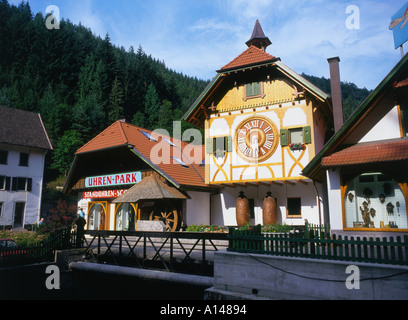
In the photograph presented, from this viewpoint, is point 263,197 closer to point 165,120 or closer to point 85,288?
point 85,288

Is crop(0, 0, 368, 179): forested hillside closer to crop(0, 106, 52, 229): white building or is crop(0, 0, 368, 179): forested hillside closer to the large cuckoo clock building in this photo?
crop(0, 106, 52, 229): white building

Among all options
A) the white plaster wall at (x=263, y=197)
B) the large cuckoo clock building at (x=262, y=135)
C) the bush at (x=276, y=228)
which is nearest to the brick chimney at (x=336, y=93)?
→ the large cuckoo clock building at (x=262, y=135)

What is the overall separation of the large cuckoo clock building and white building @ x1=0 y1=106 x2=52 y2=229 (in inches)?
859

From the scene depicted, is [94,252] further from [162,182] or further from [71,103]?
[71,103]

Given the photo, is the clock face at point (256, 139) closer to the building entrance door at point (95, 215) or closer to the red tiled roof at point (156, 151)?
the red tiled roof at point (156, 151)

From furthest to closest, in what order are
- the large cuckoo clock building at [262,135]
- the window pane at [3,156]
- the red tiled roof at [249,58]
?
the window pane at [3,156], the red tiled roof at [249,58], the large cuckoo clock building at [262,135]

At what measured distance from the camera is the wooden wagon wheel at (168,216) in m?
18.6

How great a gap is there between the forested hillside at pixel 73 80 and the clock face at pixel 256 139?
4098 cm

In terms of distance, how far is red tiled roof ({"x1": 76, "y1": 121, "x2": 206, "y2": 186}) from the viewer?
19.1 m

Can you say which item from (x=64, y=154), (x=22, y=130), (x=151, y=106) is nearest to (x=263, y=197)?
(x=22, y=130)

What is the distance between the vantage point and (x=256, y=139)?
1841 cm

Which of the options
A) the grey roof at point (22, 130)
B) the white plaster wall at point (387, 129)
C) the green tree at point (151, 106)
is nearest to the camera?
the white plaster wall at point (387, 129)

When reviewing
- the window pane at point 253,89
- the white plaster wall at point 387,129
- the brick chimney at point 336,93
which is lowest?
the white plaster wall at point 387,129
